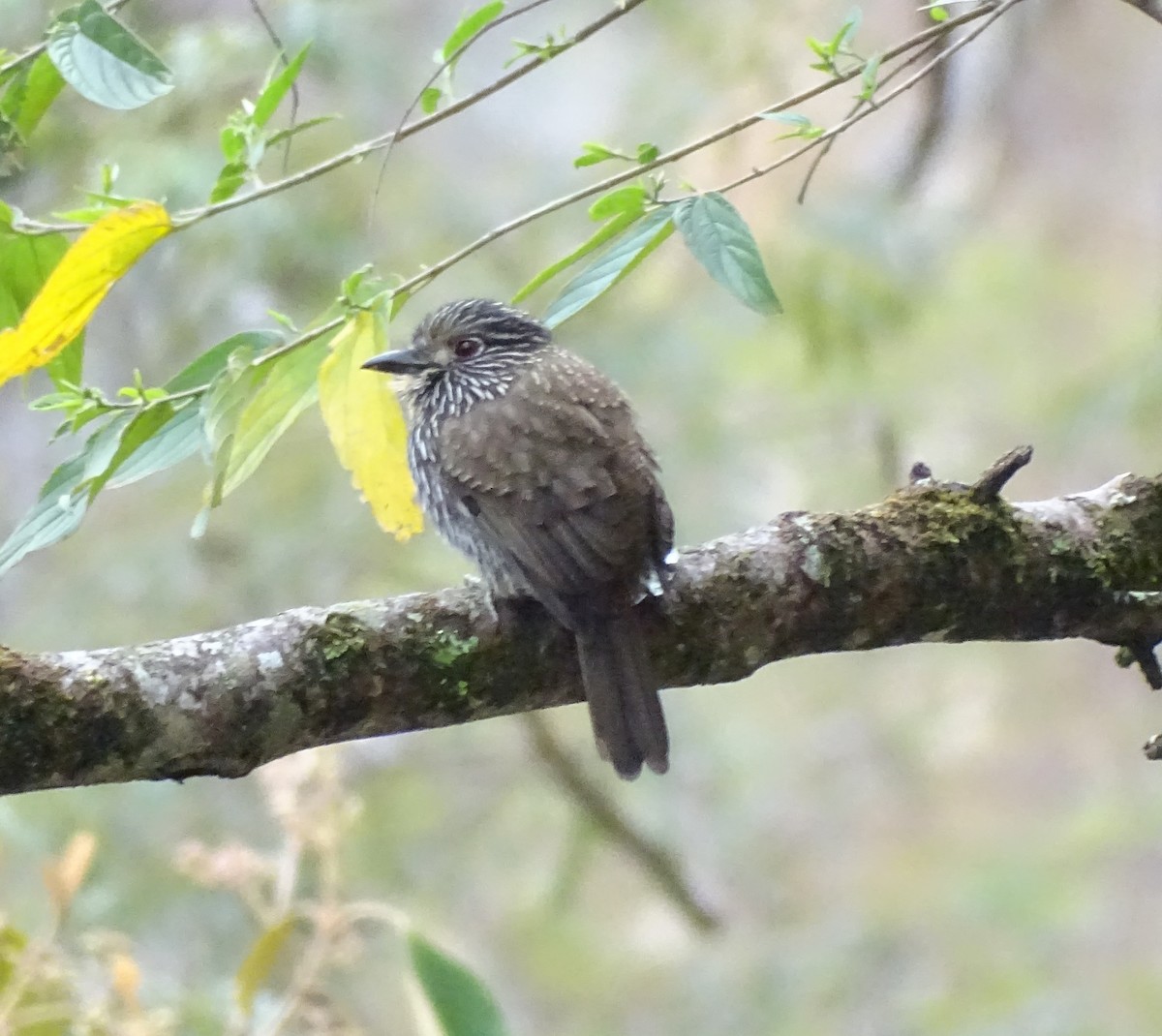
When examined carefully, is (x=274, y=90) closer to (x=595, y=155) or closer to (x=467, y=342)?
(x=595, y=155)

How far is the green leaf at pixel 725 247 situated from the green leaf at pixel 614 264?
0.04 meters

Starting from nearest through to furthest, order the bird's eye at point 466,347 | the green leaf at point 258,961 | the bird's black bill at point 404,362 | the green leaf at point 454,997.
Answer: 1. the green leaf at point 454,997
2. the green leaf at point 258,961
3. the bird's black bill at point 404,362
4. the bird's eye at point 466,347

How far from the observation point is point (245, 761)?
1431 millimetres

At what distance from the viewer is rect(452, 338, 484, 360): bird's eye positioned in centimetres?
238

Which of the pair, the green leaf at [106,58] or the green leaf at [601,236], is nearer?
the green leaf at [106,58]

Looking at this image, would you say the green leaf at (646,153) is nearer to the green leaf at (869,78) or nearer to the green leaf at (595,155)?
the green leaf at (595,155)

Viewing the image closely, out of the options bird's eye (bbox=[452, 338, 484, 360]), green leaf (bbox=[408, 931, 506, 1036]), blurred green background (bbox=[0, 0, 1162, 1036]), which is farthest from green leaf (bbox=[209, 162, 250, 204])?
blurred green background (bbox=[0, 0, 1162, 1036])

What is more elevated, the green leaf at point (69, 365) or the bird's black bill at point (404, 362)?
the bird's black bill at point (404, 362)

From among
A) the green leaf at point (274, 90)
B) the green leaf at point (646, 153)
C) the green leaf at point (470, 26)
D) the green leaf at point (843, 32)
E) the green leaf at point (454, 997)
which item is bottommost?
the green leaf at point (454, 997)

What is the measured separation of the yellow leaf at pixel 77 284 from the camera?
1344 mm

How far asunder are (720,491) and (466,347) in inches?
82.4

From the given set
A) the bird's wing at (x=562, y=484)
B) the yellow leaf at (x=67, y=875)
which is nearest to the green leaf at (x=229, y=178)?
the bird's wing at (x=562, y=484)

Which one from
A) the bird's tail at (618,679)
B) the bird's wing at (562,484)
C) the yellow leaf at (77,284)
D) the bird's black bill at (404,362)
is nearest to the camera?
the yellow leaf at (77,284)

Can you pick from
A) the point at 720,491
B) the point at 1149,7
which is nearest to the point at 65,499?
the point at 1149,7
